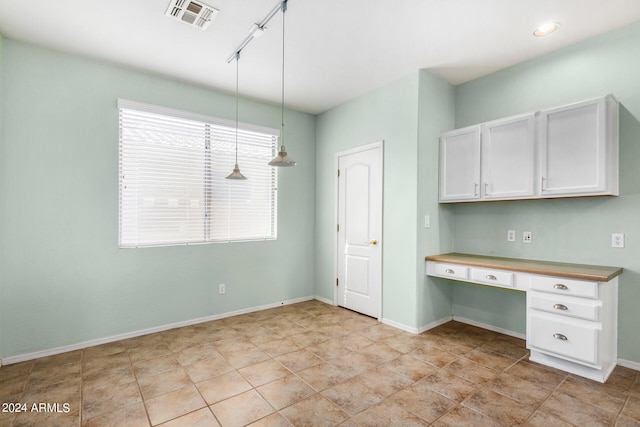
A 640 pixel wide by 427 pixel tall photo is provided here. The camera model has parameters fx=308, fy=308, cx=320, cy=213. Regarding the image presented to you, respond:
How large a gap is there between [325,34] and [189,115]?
190 centimetres

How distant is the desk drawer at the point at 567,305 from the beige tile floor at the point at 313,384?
51 cm

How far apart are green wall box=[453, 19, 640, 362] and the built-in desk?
15 centimetres

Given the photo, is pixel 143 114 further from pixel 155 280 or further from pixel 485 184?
pixel 485 184

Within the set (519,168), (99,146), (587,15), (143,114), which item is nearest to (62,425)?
(99,146)

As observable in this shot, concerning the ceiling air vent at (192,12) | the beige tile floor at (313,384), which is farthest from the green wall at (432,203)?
the ceiling air vent at (192,12)

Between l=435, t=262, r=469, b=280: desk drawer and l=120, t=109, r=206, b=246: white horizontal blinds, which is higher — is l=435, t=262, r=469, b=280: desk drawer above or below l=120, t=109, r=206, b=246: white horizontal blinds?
below

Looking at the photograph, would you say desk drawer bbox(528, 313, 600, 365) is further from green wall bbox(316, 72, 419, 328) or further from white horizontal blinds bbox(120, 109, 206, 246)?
white horizontal blinds bbox(120, 109, 206, 246)

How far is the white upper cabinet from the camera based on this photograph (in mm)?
2545

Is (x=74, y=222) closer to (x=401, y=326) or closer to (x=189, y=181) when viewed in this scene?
(x=189, y=181)

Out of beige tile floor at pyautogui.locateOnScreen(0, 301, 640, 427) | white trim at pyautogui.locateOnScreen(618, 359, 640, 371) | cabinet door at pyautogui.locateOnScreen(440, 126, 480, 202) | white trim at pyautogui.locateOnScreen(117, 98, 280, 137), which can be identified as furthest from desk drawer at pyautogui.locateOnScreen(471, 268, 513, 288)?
white trim at pyautogui.locateOnScreen(117, 98, 280, 137)

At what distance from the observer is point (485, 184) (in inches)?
128

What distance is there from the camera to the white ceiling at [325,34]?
2.34 meters

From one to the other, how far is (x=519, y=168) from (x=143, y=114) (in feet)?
12.9

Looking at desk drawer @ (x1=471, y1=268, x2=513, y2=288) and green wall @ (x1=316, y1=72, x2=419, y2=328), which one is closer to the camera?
desk drawer @ (x1=471, y1=268, x2=513, y2=288)
